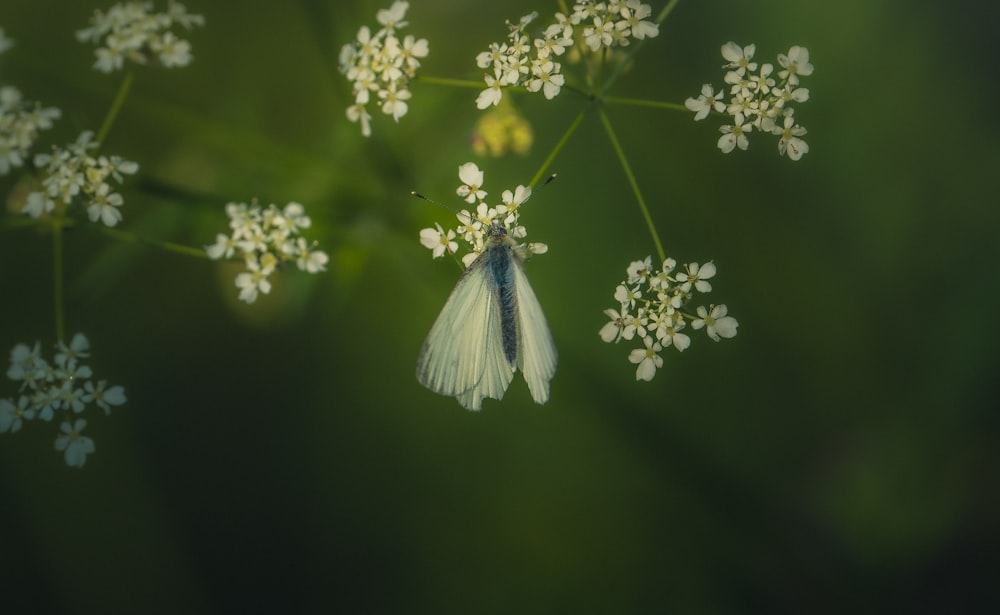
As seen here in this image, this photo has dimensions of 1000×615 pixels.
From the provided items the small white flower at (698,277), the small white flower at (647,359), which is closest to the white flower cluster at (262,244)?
the small white flower at (647,359)

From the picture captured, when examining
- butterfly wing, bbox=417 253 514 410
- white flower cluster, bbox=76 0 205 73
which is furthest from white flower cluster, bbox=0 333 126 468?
butterfly wing, bbox=417 253 514 410

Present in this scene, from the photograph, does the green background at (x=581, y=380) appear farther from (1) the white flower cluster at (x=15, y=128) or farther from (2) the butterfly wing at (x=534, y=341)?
(2) the butterfly wing at (x=534, y=341)

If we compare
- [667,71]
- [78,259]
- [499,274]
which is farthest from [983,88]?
[78,259]

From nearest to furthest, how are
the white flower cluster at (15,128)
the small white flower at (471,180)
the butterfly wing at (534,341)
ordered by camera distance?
the butterfly wing at (534,341) → the small white flower at (471,180) → the white flower cluster at (15,128)

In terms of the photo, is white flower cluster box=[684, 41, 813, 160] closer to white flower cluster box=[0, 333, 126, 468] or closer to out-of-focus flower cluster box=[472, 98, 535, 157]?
out-of-focus flower cluster box=[472, 98, 535, 157]

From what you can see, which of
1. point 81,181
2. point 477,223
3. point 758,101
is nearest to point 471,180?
point 477,223

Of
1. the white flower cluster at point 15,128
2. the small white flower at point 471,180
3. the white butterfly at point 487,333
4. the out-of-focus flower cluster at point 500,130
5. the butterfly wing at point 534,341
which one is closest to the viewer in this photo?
the butterfly wing at point 534,341

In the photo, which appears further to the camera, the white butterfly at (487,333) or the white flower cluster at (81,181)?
the white flower cluster at (81,181)

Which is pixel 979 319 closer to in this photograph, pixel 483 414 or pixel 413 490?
pixel 483 414
